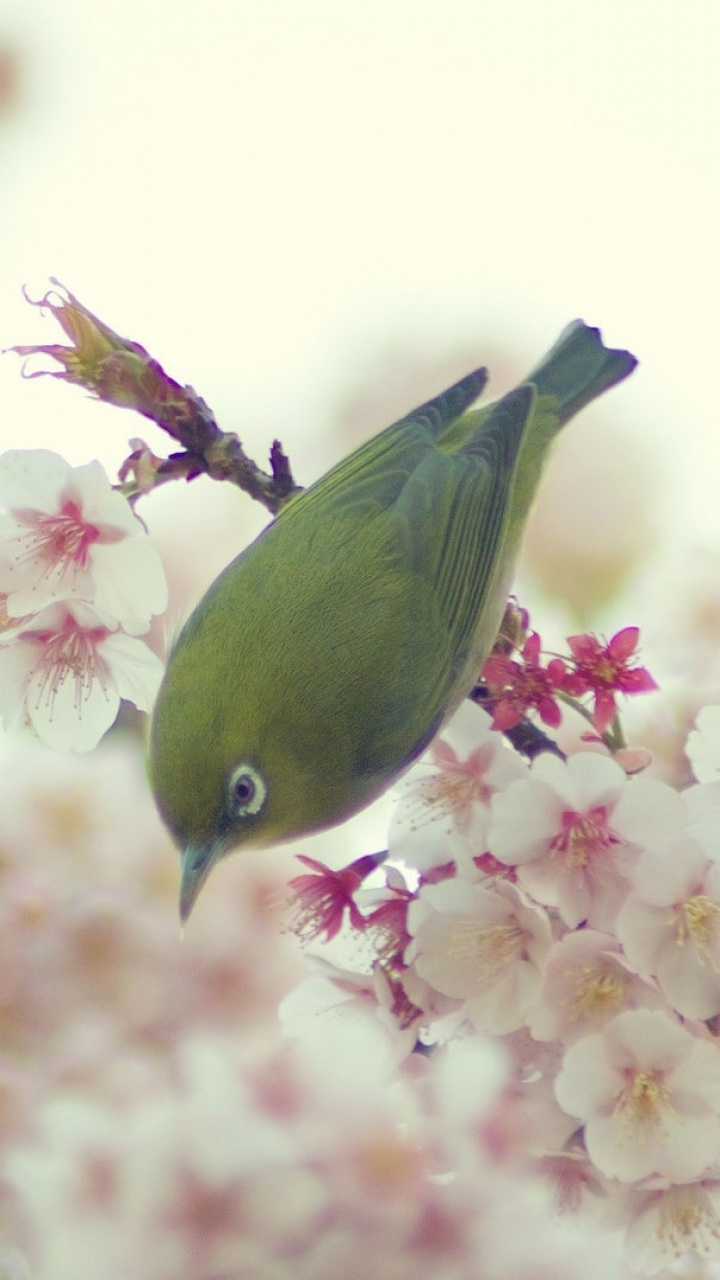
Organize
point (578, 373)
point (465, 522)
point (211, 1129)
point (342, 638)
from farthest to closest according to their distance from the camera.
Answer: point (578, 373) < point (465, 522) < point (342, 638) < point (211, 1129)

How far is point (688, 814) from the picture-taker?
3.75ft

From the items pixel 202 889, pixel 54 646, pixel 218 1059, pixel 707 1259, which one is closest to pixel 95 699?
pixel 54 646

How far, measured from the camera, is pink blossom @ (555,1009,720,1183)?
1.10 m

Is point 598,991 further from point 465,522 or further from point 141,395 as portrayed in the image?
point 465,522

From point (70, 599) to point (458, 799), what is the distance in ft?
1.32

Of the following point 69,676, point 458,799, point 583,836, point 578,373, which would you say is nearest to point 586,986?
point 583,836

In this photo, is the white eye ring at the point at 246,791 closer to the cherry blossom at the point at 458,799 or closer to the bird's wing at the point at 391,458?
the cherry blossom at the point at 458,799

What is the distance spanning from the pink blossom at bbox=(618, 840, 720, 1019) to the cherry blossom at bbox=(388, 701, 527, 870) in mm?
164

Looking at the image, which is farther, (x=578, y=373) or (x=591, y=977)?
(x=578, y=373)

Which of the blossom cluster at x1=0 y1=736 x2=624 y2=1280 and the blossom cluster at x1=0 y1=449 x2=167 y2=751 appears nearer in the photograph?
the blossom cluster at x1=0 y1=736 x2=624 y2=1280

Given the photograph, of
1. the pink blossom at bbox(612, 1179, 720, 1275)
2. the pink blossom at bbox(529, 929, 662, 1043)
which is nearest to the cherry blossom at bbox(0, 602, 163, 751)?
the pink blossom at bbox(529, 929, 662, 1043)

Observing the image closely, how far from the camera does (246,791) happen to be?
4.79 ft

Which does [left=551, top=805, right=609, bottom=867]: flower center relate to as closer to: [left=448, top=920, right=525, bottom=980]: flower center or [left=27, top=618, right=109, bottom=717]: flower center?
[left=448, top=920, right=525, bottom=980]: flower center

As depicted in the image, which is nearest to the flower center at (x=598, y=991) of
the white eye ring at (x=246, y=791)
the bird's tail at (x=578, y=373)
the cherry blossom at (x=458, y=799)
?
the cherry blossom at (x=458, y=799)
